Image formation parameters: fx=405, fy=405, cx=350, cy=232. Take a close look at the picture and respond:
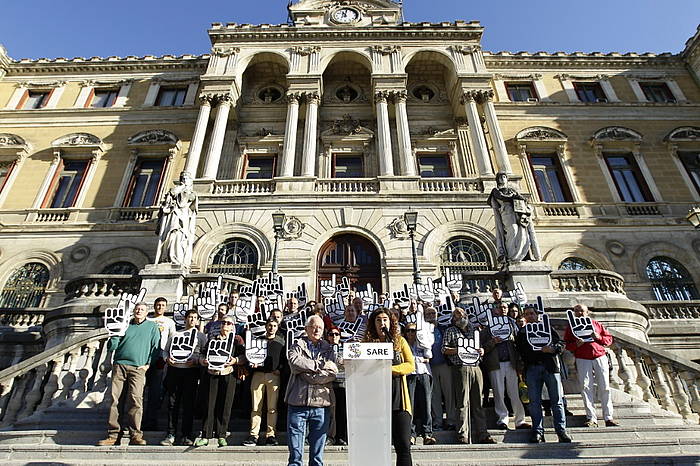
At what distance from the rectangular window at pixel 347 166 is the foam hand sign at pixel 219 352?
1416 centimetres

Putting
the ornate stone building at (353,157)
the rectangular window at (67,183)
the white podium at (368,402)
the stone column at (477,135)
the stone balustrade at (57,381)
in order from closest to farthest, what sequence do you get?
the white podium at (368,402) → the stone balustrade at (57,381) → the ornate stone building at (353,157) → the stone column at (477,135) → the rectangular window at (67,183)

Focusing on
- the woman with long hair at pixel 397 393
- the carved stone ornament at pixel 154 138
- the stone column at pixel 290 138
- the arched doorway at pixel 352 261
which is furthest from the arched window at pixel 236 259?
the woman with long hair at pixel 397 393

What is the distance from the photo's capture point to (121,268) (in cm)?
1683

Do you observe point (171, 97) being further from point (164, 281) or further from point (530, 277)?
point (530, 277)

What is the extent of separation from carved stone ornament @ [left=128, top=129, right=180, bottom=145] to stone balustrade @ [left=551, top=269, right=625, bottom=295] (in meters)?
17.7

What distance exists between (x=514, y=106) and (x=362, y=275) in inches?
516

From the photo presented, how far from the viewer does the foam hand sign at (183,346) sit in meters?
5.67

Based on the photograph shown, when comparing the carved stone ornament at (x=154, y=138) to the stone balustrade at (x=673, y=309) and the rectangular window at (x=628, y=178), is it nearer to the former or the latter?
the stone balustrade at (x=673, y=309)

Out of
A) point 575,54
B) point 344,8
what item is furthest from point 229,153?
point 575,54

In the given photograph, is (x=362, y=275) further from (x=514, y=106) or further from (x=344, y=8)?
(x=344, y=8)

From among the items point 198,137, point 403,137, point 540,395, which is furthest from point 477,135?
point 540,395

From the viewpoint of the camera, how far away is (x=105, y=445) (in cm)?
534

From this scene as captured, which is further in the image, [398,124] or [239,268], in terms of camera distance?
[398,124]

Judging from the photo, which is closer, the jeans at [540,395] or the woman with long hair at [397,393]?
the woman with long hair at [397,393]
